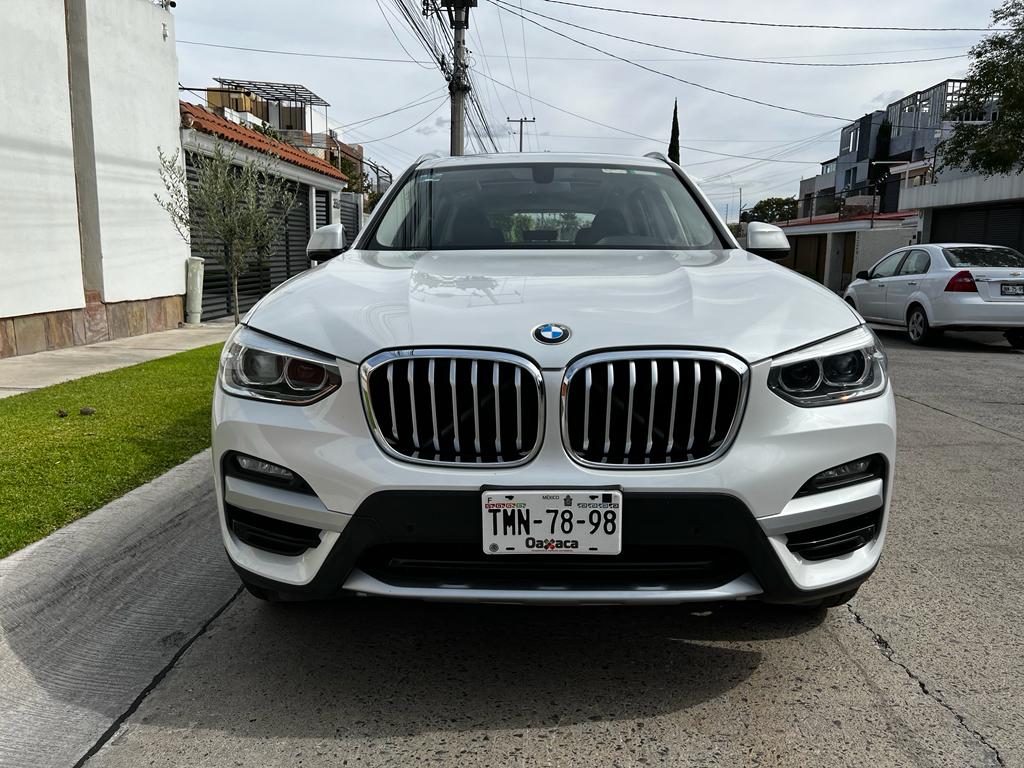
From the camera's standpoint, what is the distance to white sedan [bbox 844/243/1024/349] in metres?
11.1

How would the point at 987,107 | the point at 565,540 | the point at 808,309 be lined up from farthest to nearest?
the point at 987,107
the point at 808,309
the point at 565,540

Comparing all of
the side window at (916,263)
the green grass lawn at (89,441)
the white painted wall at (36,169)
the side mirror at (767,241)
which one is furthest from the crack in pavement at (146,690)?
the side window at (916,263)

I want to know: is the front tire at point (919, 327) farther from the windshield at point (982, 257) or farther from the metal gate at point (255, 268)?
→ the metal gate at point (255, 268)

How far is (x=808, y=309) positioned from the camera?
8.28 ft

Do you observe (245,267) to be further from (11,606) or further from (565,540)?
(565,540)

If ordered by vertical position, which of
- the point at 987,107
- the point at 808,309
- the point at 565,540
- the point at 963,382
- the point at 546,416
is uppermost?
the point at 987,107

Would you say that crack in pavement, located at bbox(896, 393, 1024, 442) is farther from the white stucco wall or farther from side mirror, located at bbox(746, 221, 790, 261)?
the white stucco wall

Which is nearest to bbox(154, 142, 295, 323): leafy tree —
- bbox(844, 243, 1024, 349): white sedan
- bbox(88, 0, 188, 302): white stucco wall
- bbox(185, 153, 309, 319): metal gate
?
bbox(88, 0, 188, 302): white stucco wall

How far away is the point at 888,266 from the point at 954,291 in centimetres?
188

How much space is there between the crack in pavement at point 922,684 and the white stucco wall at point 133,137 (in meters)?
9.86

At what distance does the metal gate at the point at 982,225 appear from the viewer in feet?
78.5

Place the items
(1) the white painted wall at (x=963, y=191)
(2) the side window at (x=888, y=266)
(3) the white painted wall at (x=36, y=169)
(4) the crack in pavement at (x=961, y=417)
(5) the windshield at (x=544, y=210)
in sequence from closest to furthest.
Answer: (5) the windshield at (x=544, y=210)
(4) the crack in pavement at (x=961, y=417)
(3) the white painted wall at (x=36, y=169)
(2) the side window at (x=888, y=266)
(1) the white painted wall at (x=963, y=191)

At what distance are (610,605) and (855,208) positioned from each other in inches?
A: 1533

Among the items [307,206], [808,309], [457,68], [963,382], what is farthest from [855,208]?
[808,309]
